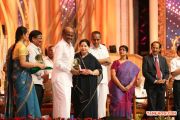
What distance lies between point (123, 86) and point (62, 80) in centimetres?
190

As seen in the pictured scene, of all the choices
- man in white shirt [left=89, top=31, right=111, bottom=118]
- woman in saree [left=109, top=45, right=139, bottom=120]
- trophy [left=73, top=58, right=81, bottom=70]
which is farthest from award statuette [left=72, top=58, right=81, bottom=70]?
woman in saree [left=109, top=45, right=139, bottom=120]

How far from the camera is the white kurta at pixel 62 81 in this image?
6930mm

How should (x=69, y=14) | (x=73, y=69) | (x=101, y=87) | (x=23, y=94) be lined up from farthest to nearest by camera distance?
(x=69, y=14)
(x=101, y=87)
(x=73, y=69)
(x=23, y=94)

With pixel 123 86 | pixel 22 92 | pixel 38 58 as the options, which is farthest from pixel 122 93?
pixel 22 92

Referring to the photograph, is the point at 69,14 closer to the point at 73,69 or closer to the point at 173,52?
the point at 173,52

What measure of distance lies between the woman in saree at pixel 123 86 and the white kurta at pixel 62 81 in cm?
175

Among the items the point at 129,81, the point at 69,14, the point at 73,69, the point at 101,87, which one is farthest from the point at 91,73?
the point at 69,14

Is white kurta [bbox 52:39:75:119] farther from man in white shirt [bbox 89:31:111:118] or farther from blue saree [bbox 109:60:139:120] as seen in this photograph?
blue saree [bbox 109:60:139:120]

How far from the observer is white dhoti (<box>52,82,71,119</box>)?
693 centimetres

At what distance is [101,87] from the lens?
8219 millimetres

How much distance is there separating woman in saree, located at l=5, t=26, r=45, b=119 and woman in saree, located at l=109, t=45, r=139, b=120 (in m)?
2.41

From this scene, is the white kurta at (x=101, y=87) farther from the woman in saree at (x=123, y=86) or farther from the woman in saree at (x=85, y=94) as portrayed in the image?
the woman in saree at (x=85, y=94)

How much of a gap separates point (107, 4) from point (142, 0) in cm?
155

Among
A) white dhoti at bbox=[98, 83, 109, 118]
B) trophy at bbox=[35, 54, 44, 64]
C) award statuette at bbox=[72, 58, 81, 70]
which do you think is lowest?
white dhoti at bbox=[98, 83, 109, 118]
